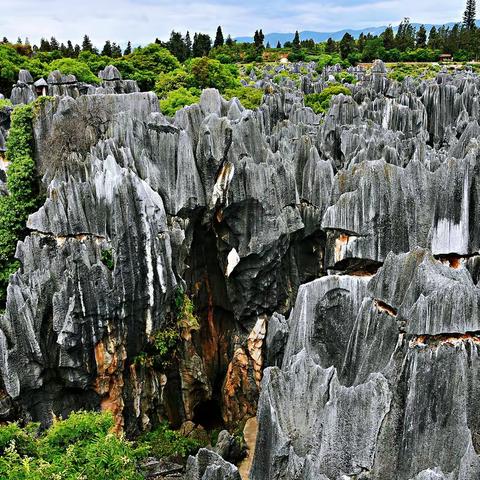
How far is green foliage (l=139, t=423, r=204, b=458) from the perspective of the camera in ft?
54.4

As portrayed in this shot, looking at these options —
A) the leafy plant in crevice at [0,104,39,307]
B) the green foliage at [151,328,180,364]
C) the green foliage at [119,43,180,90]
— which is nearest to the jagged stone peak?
the green foliage at [119,43,180,90]

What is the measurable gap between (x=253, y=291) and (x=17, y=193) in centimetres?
888

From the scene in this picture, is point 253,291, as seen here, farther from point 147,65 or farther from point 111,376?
point 147,65

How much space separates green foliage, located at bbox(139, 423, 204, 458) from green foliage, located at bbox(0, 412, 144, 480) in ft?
13.7

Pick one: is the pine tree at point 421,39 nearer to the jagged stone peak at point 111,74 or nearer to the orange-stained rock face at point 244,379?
the jagged stone peak at point 111,74

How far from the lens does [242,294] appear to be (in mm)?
20781

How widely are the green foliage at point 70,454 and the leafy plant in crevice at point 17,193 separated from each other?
8289 mm

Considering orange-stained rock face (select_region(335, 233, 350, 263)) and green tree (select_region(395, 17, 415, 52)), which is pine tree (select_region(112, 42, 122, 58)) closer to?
green tree (select_region(395, 17, 415, 52))

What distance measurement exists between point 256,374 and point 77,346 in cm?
701

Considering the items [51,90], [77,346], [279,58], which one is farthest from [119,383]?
[279,58]

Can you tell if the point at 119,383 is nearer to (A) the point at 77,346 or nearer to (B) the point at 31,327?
(A) the point at 77,346

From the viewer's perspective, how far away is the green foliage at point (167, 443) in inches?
653

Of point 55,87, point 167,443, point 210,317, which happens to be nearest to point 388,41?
point 55,87

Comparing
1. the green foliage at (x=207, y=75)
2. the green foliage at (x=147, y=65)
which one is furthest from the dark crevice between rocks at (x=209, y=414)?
the green foliage at (x=147, y=65)
